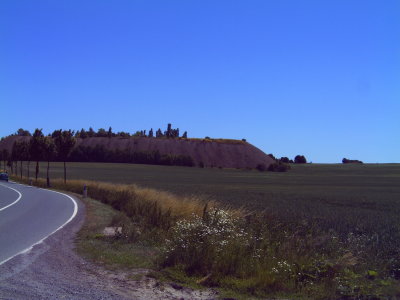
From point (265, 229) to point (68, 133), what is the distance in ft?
146

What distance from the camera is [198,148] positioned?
152 m

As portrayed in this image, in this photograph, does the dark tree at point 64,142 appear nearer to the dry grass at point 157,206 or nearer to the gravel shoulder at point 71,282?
the dry grass at point 157,206

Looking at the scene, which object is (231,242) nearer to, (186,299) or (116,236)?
(186,299)

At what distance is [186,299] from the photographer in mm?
6801

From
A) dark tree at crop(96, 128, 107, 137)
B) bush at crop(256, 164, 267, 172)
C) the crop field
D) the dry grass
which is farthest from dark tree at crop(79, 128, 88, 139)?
the dry grass

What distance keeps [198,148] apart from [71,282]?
473 feet

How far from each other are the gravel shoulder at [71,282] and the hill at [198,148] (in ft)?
420

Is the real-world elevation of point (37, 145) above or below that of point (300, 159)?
below

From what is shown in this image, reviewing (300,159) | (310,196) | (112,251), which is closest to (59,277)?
(112,251)

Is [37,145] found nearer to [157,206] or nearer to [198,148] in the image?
[157,206]

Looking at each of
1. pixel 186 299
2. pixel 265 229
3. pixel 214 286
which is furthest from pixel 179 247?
pixel 265 229

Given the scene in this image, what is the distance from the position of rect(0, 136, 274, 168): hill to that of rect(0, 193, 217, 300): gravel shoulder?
420 feet

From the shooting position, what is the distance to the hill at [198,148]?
470 feet

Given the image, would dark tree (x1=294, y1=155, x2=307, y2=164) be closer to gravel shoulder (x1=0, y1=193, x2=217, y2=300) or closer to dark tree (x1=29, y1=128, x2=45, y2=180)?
dark tree (x1=29, y1=128, x2=45, y2=180)
